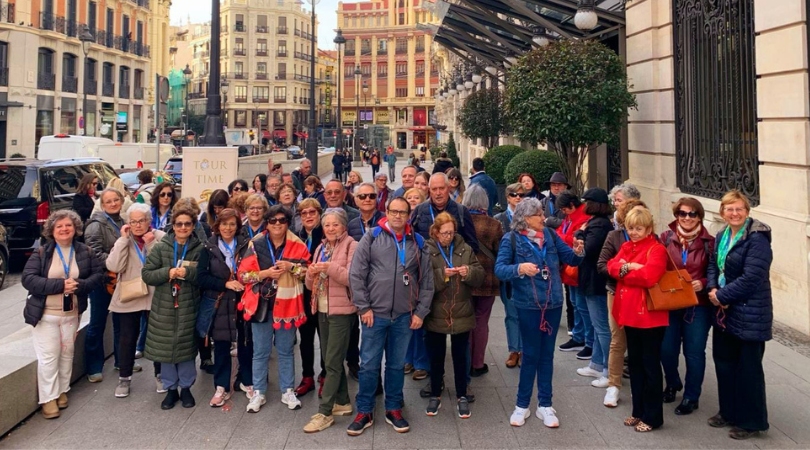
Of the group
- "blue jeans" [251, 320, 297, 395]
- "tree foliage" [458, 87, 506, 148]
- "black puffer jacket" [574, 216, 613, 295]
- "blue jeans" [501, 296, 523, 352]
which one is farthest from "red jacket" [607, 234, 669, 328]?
"tree foliage" [458, 87, 506, 148]

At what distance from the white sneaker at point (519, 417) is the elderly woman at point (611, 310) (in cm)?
78

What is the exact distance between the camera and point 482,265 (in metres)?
5.57

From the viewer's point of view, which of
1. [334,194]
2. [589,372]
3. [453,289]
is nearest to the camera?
[453,289]

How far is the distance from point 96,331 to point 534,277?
13.6 ft

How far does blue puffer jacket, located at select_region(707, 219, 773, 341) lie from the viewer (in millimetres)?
4371

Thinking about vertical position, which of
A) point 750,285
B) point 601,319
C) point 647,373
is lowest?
point 647,373

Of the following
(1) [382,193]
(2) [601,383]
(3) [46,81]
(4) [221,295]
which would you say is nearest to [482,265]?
(2) [601,383]

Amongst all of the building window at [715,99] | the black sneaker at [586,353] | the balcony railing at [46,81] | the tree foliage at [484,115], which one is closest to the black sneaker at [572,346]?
the black sneaker at [586,353]

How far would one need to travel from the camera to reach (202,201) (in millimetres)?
10094

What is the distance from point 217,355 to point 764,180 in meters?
A: 6.90

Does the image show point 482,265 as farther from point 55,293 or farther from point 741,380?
point 55,293

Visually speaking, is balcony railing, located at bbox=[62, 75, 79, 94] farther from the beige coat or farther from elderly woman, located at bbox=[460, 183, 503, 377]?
elderly woman, located at bbox=[460, 183, 503, 377]

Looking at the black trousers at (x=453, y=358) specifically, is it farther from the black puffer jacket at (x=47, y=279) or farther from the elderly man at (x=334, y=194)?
the black puffer jacket at (x=47, y=279)

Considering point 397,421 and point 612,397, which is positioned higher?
point 612,397
